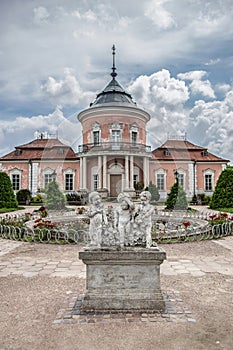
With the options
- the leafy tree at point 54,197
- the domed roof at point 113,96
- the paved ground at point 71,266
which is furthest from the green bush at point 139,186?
the domed roof at point 113,96

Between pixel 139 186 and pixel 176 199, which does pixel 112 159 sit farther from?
pixel 176 199

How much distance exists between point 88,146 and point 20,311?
43.4ft

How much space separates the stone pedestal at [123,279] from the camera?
4.02m

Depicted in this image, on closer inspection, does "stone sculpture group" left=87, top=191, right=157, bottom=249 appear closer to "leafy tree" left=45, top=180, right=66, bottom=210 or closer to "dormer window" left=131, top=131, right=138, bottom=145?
"dormer window" left=131, top=131, right=138, bottom=145

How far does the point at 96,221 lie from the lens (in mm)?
4270

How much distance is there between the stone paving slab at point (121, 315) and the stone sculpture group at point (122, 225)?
2.87 feet

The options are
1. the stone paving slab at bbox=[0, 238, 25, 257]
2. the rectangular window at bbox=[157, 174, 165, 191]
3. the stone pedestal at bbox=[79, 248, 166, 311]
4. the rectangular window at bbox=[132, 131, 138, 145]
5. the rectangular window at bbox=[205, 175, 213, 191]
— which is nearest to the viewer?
the stone pedestal at bbox=[79, 248, 166, 311]

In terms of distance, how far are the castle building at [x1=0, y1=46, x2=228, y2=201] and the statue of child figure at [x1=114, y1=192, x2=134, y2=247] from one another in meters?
8.93

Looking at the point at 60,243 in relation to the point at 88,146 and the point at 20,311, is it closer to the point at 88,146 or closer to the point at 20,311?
the point at 20,311

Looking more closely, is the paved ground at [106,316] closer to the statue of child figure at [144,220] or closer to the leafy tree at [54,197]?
the statue of child figure at [144,220]

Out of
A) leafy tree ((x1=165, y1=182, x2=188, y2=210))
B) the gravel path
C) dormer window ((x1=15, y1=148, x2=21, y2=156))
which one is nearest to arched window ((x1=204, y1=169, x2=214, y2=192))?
leafy tree ((x1=165, y1=182, x2=188, y2=210))

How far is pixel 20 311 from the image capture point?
4090 mm

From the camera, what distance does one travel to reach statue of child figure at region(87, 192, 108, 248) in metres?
4.20

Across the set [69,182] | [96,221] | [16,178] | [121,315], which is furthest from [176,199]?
[16,178]
